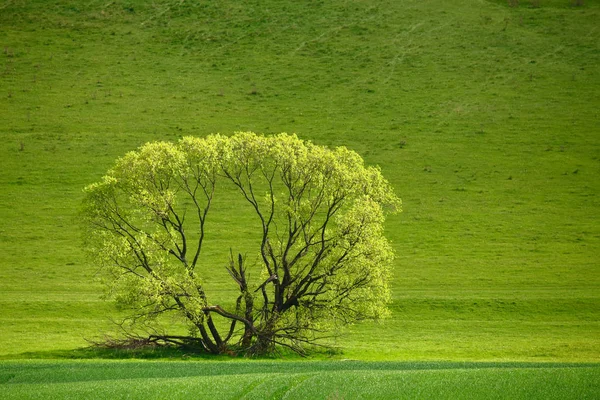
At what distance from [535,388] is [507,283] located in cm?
2971

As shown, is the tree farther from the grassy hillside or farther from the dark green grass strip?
the dark green grass strip

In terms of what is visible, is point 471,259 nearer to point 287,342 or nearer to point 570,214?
point 570,214

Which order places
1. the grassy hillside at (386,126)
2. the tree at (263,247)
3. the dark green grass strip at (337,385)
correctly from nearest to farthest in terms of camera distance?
1. the dark green grass strip at (337,385)
2. the tree at (263,247)
3. the grassy hillside at (386,126)

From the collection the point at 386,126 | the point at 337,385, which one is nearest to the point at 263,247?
the point at 337,385

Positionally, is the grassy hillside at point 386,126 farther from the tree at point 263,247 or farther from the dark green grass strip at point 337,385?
the dark green grass strip at point 337,385

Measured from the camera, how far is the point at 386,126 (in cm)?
7250

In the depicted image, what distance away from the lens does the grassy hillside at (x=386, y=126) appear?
43875 mm

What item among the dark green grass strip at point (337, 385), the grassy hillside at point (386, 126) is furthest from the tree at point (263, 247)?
the dark green grass strip at point (337, 385)

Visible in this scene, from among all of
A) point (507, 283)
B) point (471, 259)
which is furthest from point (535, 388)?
point (471, 259)

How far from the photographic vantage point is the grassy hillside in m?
43.9

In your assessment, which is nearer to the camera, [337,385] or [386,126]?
[337,385]

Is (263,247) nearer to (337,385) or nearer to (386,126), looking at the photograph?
(337,385)

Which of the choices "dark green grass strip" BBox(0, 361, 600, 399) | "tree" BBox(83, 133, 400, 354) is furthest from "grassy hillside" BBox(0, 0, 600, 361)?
"dark green grass strip" BBox(0, 361, 600, 399)

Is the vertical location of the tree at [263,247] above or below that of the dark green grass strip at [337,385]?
above
